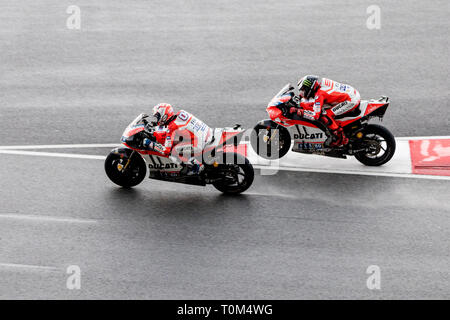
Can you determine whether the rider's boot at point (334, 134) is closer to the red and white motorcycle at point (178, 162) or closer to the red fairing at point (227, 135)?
the red and white motorcycle at point (178, 162)

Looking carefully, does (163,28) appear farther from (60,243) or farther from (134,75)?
(60,243)

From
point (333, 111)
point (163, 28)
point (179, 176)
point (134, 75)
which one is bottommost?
point (179, 176)

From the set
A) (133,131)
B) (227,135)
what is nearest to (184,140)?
(227,135)

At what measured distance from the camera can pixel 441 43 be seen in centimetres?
1920

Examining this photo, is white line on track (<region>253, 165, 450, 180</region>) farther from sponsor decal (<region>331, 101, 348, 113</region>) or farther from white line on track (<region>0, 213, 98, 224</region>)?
white line on track (<region>0, 213, 98, 224</region>)

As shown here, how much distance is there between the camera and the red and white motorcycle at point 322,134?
13.6 meters

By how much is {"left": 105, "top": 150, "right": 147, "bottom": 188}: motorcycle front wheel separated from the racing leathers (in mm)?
495

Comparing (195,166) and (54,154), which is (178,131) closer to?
(195,166)

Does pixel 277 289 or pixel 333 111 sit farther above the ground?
pixel 333 111

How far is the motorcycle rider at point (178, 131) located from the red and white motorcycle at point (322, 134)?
168cm

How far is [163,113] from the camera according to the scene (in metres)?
12.4

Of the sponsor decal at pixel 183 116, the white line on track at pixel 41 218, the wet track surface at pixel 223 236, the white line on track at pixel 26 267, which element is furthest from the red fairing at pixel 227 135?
the white line on track at pixel 26 267
